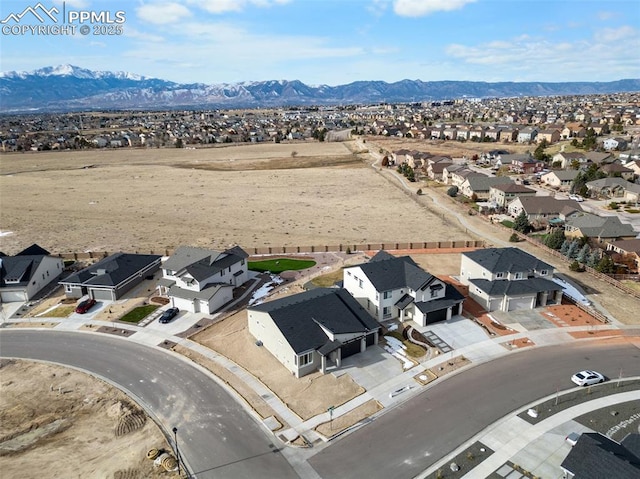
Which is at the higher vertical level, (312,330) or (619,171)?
(619,171)

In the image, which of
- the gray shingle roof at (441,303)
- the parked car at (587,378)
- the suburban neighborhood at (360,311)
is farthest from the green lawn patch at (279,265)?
the parked car at (587,378)

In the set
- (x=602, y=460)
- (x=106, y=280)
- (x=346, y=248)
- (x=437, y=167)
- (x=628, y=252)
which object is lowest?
(x=346, y=248)

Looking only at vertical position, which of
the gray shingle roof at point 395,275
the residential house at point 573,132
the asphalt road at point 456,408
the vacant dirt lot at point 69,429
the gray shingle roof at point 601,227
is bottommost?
the asphalt road at point 456,408

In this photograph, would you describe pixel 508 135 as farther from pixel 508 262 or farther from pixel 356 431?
pixel 356 431

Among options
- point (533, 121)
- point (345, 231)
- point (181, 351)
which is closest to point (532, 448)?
point (181, 351)

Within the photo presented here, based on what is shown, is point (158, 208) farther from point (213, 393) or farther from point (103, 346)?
point (213, 393)

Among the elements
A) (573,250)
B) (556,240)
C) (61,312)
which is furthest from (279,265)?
(573,250)

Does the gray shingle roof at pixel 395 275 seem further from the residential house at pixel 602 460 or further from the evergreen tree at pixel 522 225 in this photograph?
the evergreen tree at pixel 522 225

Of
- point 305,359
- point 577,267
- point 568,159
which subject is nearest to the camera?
point 305,359
